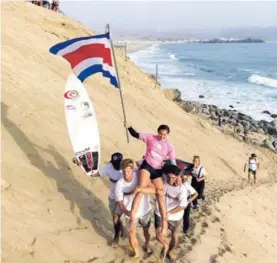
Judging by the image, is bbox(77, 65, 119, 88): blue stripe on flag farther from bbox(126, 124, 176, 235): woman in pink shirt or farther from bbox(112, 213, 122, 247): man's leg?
bbox(112, 213, 122, 247): man's leg

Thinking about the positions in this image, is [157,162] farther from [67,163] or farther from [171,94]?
[171,94]

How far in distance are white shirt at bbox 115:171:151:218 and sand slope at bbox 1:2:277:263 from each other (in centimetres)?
89

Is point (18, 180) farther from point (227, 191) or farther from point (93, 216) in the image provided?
point (227, 191)

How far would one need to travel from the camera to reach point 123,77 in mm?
21766

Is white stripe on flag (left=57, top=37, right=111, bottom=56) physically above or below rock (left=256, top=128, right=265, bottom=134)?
above

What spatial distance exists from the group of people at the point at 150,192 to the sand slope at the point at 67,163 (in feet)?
1.72

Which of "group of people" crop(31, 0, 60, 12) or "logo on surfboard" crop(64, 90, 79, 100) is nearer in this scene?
"logo on surfboard" crop(64, 90, 79, 100)

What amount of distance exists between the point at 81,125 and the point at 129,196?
6.35 ft

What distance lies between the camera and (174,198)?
7539 mm

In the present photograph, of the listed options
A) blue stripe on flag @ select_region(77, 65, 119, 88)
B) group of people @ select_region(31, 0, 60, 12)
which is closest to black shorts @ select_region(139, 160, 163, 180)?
blue stripe on flag @ select_region(77, 65, 119, 88)

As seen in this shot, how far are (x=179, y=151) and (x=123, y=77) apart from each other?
6.62 metres

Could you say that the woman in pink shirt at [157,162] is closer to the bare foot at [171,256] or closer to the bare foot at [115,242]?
the bare foot at [171,256]

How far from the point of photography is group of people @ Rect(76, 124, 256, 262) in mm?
Answer: 7344

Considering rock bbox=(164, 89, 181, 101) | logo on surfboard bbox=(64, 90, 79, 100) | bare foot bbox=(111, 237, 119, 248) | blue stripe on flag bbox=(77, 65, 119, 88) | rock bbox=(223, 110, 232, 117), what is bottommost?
rock bbox=(223, 110, 232, 117)
